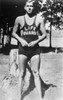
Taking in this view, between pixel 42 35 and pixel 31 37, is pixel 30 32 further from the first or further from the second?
pixel 42 35

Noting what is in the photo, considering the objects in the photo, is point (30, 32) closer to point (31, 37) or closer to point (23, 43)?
point (31, 37)

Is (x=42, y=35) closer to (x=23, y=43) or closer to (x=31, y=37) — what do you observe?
(x=31, y=37)

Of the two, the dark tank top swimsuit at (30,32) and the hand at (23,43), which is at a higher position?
the dark tank top swimsuit at (30,32)

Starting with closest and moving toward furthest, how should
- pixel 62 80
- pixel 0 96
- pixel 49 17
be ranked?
pixel 0 96 < pixel 62 80 < pixel 49 17

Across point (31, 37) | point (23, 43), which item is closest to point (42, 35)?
point (31, 37)

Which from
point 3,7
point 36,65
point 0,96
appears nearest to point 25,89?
point 0,96

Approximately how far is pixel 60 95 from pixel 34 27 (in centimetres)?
118

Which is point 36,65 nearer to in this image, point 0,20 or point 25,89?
point 25,89

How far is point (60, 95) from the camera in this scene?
4.37m

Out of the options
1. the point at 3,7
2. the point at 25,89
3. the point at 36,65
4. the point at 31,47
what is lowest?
the point at 3,7

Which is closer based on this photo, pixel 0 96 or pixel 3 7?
pixel 0 96

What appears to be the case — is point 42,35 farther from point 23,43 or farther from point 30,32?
point 23,43

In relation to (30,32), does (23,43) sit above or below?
below

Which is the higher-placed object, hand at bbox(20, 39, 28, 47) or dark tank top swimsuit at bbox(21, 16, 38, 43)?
dark tank top swimsuit at bbox(21, 16, 38, 43)
